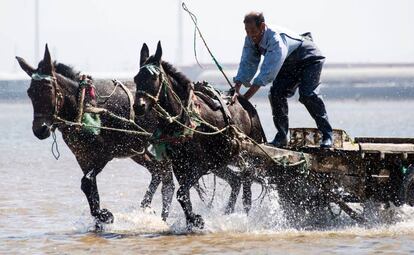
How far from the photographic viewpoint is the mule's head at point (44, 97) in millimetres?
14633

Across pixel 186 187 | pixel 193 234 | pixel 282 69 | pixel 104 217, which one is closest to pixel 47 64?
pixel 104 217

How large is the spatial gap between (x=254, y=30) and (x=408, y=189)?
9.10ft

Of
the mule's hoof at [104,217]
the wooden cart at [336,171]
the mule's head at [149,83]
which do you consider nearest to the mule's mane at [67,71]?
the mule's head at [149,83]

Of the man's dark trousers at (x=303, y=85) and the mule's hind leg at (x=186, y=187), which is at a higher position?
the man's dark trousers at (x=303, y=85)

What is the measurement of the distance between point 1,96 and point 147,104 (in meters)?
174

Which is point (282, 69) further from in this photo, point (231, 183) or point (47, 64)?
point (47, 64)

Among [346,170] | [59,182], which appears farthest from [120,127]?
[59,182]

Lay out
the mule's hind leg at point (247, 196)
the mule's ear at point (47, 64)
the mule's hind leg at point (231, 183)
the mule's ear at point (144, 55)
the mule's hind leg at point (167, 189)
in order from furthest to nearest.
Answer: the mule's hind leg at point (167, 189)
the mule's hind leg at point (231, 183)
the mule's hind leg at point (247, 196)
the mule's ear at point (47, 64)
the mule's ear at point (144, 55)

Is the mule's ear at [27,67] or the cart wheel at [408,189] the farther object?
the mule's ear at [27,67]

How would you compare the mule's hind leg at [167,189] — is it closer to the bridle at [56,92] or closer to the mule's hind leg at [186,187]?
the mule's hind leg at [186,187]

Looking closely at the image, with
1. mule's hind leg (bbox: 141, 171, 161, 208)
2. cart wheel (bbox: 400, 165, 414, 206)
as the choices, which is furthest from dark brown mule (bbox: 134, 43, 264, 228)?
cart wheel (bbox: 400, 165, 414, 206)

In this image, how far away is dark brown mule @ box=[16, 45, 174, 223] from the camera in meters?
14.7

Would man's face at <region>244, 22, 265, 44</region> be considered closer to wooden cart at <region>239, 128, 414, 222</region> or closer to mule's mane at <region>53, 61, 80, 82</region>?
wooden cart at <region>239, 128, 414, 222</region>

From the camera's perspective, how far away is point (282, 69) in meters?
15.1
